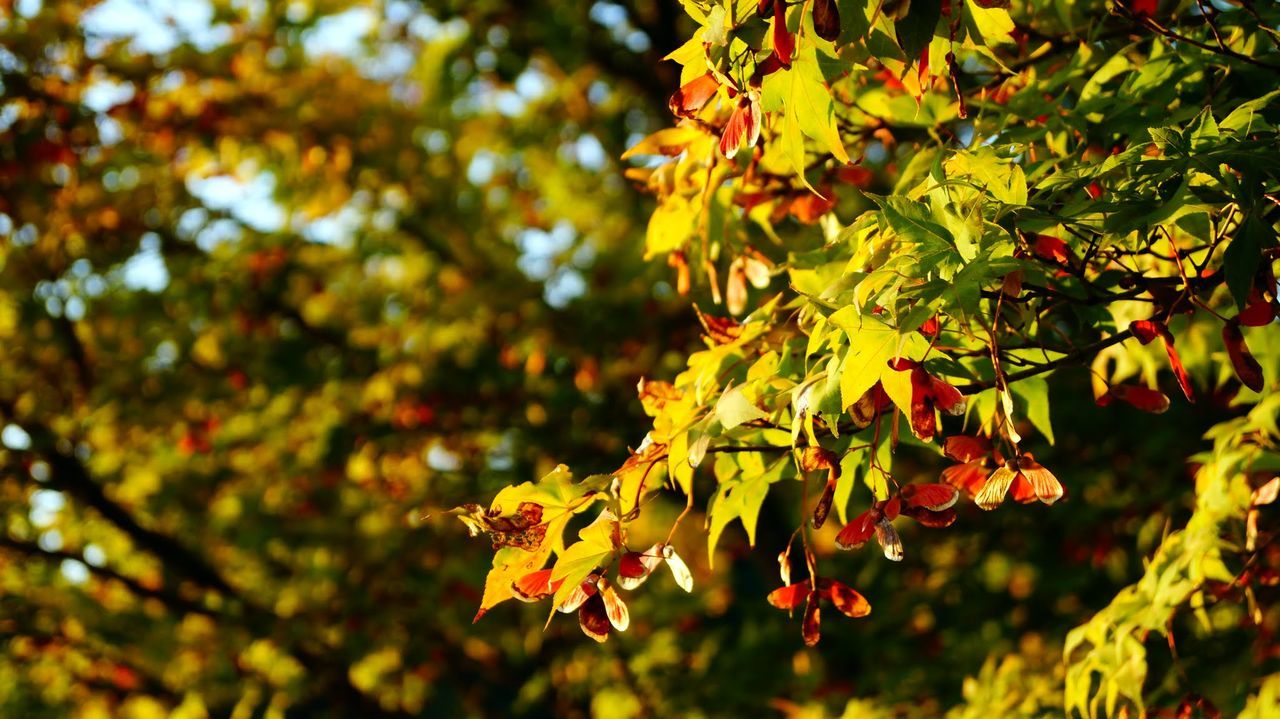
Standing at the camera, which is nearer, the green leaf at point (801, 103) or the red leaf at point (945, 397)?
the red leaf at point (945, 397)

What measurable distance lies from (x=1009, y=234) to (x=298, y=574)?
18.7 ft

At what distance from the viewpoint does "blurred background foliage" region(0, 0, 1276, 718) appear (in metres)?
5.09

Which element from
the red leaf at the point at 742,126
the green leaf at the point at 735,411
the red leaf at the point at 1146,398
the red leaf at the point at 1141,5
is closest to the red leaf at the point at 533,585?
the green leaf at the point at 735,411

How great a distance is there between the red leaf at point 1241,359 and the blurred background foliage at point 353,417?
126 inches

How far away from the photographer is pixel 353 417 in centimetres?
612

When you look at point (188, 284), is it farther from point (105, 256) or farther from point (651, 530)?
point (651, 530)

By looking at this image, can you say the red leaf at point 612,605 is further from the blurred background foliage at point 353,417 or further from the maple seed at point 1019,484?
the blurred background foliage at point 353,417

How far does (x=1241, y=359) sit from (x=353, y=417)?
17.5ft

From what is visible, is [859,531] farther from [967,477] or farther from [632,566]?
[632,566]

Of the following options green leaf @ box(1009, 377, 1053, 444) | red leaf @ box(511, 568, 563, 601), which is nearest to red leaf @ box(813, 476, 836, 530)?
red leaf @ box(511, 568, 563, 601)

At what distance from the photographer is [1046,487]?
1.35 m

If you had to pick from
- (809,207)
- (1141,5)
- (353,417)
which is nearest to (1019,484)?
(809,207)

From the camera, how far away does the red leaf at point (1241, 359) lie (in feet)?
4.56

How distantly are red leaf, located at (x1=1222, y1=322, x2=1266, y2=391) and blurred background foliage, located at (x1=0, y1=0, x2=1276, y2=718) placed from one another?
3.20 metres
